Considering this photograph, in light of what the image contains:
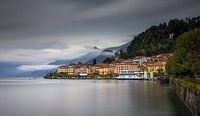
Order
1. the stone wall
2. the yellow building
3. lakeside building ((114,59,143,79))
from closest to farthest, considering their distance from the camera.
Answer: the stone wall → lakeside building ((114,59,143,79)) → the yellow building

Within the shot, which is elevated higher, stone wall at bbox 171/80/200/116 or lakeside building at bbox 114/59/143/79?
lakeside building at bbox 114/59/143/79

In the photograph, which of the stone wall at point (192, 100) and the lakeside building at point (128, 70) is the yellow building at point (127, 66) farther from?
the stone wall at point (192, 100)

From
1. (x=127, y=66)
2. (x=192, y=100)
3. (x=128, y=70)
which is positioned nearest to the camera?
(x=192, y=100)

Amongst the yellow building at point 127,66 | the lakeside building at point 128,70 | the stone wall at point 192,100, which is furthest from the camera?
the yellow building at point 127,66

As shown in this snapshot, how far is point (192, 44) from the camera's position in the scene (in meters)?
44.0

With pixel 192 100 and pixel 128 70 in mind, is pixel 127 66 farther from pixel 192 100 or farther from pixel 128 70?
pixel 192 100

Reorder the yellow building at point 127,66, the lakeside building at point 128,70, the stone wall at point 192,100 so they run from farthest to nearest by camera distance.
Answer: the yellow building at point 127,66
the lakeside building at point 128,70
the stone wall at point 192,100

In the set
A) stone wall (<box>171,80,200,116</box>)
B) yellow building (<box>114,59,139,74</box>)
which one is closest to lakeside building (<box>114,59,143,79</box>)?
yellow building (<box>114,59,139,74</box>)

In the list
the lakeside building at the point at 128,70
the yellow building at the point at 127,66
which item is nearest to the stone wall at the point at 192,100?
the lakeside building at the point at 128,70

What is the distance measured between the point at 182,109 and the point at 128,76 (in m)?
155

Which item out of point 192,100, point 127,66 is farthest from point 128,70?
point 192,100

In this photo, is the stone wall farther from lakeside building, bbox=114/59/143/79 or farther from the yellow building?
the yellow building

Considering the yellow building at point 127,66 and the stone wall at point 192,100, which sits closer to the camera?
the stone wall at point 192,100

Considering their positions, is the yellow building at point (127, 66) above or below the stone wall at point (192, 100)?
above
